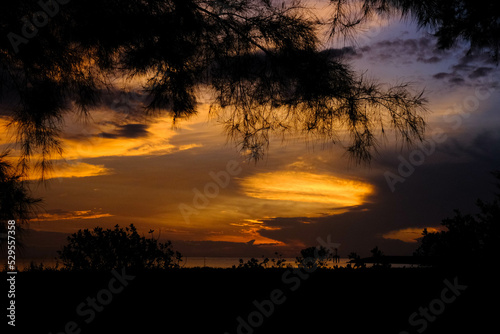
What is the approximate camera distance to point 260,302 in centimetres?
393

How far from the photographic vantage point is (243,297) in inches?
159

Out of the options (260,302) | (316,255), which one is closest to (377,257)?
(316,255)

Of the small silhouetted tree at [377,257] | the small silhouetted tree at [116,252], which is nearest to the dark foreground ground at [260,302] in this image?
the small silhouetted tree at [377,257]

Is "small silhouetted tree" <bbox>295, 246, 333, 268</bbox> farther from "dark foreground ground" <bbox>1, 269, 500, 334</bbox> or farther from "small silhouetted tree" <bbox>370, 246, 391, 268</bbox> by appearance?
"dark foreground ground" <bbox>1, 269, 500, 334</bbox>

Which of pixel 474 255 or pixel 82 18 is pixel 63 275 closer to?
pixel 82 18

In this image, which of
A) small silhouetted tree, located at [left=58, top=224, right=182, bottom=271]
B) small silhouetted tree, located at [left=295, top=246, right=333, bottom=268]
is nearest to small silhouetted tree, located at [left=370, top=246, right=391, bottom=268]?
small silhouetted tree, located at [left=295, top=246, right=333, bottom=268]

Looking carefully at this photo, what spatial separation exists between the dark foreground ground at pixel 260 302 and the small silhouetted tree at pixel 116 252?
8.76 feet

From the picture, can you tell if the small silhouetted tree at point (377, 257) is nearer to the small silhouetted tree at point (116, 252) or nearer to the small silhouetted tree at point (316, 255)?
the small silhouetted tree at point (316, 255)

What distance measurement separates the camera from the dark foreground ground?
353cm

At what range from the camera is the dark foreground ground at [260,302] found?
139 inches

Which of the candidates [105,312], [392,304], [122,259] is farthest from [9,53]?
[392,304]

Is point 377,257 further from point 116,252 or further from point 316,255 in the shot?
point 116,252

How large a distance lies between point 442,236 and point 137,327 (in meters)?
5.65

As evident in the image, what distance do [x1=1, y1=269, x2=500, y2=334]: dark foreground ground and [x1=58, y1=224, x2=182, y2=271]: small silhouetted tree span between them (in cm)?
267
